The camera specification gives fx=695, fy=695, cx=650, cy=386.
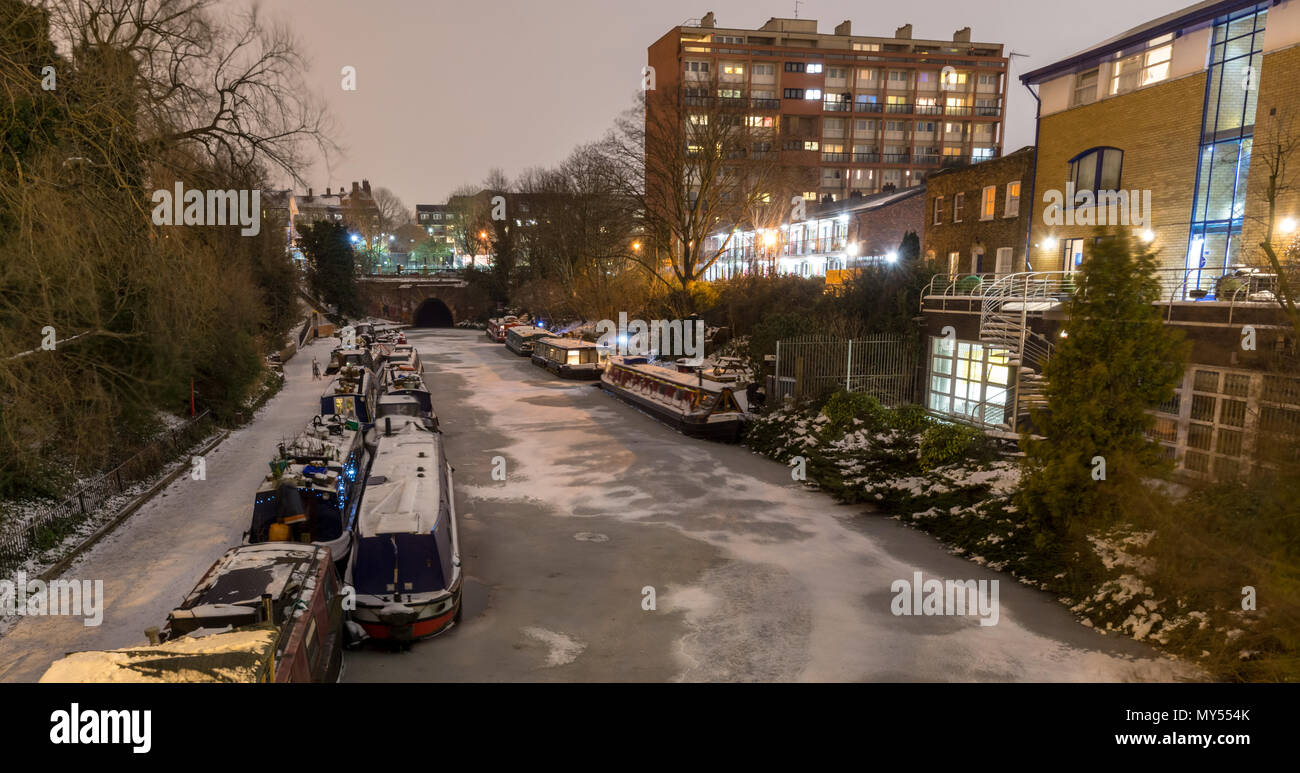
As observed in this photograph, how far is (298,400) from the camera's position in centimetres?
2992

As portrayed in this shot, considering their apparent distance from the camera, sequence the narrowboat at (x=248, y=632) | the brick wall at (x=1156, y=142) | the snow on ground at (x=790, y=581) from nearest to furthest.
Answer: the narrowboat at (x=248, y=632)
the snow on ground at (x=790, y=581)
the brick wall at (x=1156, y=142)

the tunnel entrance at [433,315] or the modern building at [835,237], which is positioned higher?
the modern building at [835,237]

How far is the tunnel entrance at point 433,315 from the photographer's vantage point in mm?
81312

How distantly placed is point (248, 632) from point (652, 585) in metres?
6.65

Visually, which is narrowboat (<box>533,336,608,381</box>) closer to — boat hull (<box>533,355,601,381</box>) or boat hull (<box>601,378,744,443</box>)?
boat hull (<box>533,355,601,381</box>)

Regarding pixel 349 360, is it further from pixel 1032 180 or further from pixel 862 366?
pixel 1032 180

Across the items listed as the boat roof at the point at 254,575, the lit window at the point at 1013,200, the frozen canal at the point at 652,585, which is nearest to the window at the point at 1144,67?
the lit window at the point at 1013,200

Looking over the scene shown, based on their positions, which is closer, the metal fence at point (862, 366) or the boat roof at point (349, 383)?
the boat roof at point (349, 383)

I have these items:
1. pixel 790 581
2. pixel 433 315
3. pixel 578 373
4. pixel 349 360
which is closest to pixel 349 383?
pixel 349 360

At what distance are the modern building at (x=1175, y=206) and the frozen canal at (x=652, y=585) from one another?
6290mm

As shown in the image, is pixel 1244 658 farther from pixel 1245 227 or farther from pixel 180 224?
pixel 180 224

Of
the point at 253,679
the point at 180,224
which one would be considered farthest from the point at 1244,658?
the point at 180,224

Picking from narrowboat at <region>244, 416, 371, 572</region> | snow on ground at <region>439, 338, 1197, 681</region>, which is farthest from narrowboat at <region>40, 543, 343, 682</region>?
snow on ground at <region>439, 338, 1197, 681</region>

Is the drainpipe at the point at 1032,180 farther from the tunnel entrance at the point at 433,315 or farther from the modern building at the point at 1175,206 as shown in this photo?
the tunnel entrance at the point at 433,315
